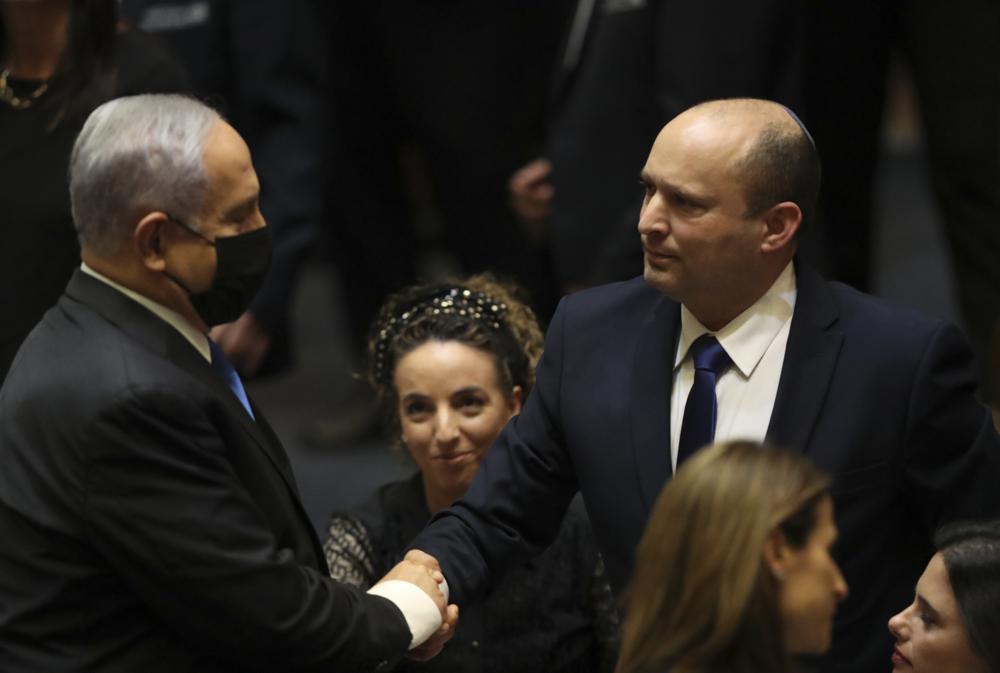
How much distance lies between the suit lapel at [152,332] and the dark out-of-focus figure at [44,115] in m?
0.87

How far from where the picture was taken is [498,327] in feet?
10.3

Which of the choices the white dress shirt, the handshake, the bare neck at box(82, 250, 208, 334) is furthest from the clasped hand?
the bare neck at box(82, 250, 208, 334)

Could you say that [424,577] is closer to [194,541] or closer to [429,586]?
[429,586]

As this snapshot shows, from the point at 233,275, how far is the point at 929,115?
2294 mm

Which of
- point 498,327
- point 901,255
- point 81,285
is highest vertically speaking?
point 81,285

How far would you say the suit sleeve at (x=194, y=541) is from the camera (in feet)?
7.60

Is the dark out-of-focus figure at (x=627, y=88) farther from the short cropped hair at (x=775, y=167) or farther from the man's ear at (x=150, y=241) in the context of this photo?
the man's ear at (x=150, y=241)

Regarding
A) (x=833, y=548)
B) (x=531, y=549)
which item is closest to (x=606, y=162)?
(x=531, y=549)

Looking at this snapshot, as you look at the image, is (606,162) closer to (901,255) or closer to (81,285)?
(81,285)

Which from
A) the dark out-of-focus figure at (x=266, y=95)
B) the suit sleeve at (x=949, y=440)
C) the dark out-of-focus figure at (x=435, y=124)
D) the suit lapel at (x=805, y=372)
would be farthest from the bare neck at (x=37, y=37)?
the suit sleeve at (x=949, y=440)

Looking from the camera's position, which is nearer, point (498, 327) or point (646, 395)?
point (646, 395)

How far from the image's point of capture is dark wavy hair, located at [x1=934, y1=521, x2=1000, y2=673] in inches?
95.0

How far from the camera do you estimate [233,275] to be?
8.34 feet

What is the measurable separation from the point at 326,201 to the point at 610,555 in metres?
2.60
